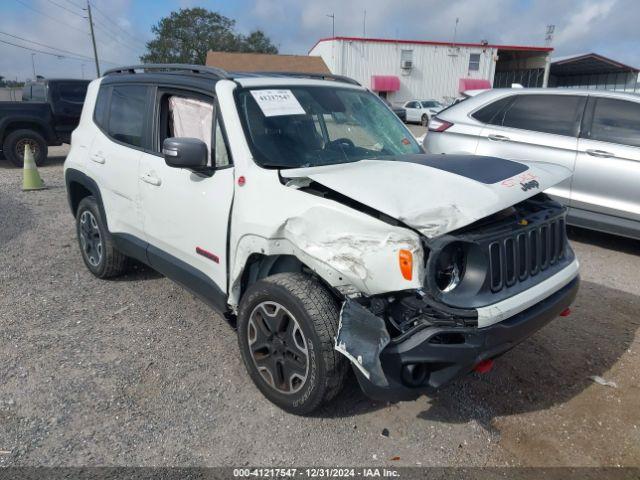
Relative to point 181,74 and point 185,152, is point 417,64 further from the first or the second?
point 185,152

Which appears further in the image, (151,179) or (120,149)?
(120,149)

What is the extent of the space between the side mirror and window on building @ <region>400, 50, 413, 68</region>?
40.8 meters

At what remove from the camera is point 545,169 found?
3.12m

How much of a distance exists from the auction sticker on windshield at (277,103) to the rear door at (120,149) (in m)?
1.07

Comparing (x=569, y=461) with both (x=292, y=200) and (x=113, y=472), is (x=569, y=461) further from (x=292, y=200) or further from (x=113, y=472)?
(x=113, y=472)

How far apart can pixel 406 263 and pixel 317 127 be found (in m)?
1.52

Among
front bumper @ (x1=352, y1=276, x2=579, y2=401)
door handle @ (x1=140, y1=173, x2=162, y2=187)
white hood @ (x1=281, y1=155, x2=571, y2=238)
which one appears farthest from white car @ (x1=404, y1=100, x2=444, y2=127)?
front bumper @ (x1=352, y1=276, x2=579, y2=401)

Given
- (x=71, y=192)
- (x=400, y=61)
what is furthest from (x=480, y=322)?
(x=400, y=61)

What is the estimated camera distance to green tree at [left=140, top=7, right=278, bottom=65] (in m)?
62.1

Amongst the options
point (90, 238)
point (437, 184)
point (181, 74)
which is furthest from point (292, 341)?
point (90, 238)

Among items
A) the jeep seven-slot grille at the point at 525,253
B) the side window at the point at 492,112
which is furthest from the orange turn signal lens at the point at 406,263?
the side window at the point at 492,112

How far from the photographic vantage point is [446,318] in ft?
Result: 7.63

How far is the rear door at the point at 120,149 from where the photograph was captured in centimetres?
392

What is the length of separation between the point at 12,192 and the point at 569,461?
9548 millimetres
